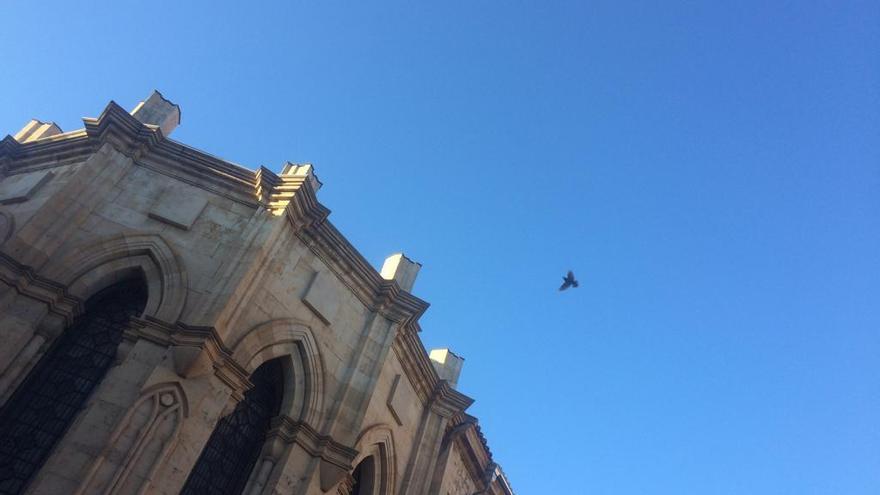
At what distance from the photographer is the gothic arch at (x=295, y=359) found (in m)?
10.5

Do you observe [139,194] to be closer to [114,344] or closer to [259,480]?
[114,344]

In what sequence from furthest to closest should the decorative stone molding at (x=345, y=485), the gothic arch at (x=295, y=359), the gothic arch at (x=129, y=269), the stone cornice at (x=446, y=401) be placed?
the stone cornice at (x=446, y=401)
the decorative stone molding at (x=345, y=485)
the gothic arch at (x=295, y=359)
the gothic arch at (x=129, y=269)

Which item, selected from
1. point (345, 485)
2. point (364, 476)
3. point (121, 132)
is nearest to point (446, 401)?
point (364, 476)

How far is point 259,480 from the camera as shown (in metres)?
10.1

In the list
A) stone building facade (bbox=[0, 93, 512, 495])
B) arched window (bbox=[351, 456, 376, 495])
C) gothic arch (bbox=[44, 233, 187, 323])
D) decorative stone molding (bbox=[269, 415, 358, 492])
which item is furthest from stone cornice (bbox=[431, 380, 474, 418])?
gothic arch (bbox=[44, 233, 187, 323])

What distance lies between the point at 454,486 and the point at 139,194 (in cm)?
1001

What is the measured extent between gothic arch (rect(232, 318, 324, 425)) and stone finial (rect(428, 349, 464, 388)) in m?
5.79

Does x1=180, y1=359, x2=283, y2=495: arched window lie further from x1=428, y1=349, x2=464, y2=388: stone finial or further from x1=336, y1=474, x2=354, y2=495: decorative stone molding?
x1=428, y1=349, x2=464, y2=388: stone finial

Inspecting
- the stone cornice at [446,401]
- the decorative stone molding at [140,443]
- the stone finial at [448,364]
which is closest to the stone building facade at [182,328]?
the decorative stone molding at [140,443]

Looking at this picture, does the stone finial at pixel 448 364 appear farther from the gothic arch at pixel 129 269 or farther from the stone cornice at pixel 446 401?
the gothic arch at pixel 129 269

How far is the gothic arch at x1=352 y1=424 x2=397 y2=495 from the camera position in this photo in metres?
12.6

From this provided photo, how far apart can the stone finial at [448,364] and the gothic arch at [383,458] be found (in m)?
3.79

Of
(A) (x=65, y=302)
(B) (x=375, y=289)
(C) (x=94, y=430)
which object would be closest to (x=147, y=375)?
(C) (x=94, y=430)

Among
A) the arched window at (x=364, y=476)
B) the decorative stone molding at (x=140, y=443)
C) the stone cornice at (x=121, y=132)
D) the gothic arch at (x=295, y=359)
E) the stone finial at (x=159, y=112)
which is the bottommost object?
the decorative stone molding at (x=140, y=443)
